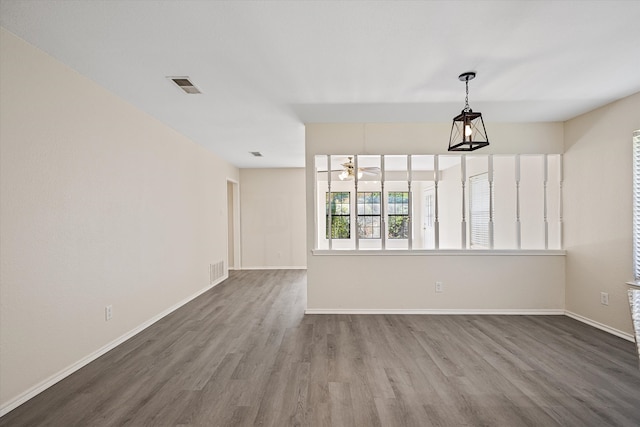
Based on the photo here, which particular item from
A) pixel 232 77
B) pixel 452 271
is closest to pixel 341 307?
pixel 452 271

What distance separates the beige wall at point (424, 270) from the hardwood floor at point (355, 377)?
283 millimetres

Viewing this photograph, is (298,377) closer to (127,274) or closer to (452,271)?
(127,274)

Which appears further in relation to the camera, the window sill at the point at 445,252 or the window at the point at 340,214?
the window at the point at 340,214

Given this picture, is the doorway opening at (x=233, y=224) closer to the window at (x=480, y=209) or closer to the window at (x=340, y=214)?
the window at (x=340, y=214)

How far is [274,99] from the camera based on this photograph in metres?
3.27

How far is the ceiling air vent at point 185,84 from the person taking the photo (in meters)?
2.79

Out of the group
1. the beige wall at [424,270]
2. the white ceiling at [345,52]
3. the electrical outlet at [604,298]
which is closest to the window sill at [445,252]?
the beige wall at [424,270]

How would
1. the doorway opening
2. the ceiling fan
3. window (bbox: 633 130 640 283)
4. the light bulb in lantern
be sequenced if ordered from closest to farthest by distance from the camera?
the light bulb in lantern < window (bbox: 633 130 640 283) < the ceiling fan < the doorway opening

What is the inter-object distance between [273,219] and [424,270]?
4.42 metres

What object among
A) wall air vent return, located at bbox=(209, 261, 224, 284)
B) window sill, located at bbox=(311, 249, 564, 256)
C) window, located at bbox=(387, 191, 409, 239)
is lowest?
wall air vent return, located at bbox=(209, 261, 224, 284)

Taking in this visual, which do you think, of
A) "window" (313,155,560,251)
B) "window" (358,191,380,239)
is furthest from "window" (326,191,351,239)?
"window" (358,191,380,239)

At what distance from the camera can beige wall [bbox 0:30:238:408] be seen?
2.10 m

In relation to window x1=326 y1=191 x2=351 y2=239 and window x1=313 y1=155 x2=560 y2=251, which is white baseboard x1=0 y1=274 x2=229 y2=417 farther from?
window x1=326 y1=191 x2=351 y2=239

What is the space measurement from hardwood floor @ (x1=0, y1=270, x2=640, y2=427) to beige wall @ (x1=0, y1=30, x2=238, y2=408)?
32cm
